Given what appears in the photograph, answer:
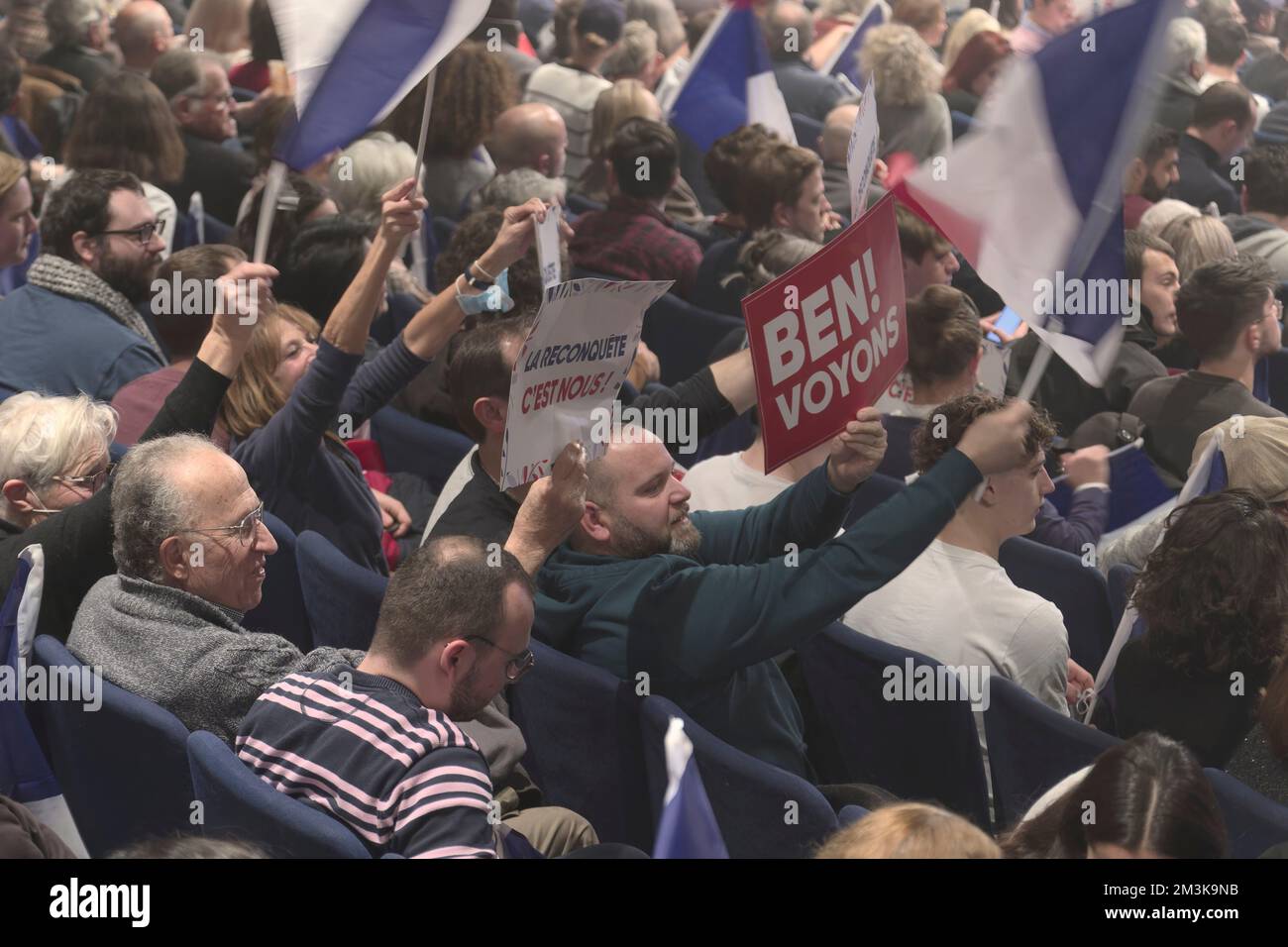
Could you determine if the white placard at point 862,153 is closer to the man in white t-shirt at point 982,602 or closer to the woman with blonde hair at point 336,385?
the man in white t-shirt at point 982,602

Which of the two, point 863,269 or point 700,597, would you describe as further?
point 863,269

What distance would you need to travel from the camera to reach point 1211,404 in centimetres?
464

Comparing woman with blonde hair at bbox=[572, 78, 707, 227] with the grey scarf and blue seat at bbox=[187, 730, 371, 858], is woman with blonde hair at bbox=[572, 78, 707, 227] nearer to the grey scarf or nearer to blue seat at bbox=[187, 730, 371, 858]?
the grey scarf

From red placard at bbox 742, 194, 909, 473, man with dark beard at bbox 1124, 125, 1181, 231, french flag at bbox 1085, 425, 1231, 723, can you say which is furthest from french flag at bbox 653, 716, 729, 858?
man with dark beard at bbox 1124, 125, 1181, 231

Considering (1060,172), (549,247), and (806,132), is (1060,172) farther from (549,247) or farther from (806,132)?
(806,132)

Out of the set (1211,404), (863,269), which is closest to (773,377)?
(863,269)

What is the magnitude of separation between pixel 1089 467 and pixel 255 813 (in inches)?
102

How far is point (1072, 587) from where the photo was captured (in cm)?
382

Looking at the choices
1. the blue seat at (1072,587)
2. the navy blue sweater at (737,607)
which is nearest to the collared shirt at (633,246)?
the blue seat at (1072,587)

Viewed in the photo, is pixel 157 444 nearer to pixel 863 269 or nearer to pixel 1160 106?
pixel 863 269

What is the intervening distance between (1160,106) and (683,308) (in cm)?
354

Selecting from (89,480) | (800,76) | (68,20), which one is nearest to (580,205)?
(800,76)

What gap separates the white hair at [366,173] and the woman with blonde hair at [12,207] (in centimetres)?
119

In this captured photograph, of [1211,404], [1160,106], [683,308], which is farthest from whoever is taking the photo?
[1160,106]
